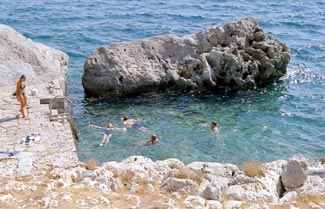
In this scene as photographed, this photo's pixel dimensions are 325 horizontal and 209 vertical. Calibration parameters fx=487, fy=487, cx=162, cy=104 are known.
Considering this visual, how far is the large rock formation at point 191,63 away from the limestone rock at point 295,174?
1683 cm

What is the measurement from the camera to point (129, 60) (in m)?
35.4

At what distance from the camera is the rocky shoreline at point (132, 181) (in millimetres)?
16781

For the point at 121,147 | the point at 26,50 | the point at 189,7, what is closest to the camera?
the point at 121,147

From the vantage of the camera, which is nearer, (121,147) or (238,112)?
(121,147)

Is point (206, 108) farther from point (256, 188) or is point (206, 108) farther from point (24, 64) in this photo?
point (256, 188)

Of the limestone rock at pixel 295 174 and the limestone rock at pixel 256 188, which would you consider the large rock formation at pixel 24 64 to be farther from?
the limestone rock at pixel 295 174

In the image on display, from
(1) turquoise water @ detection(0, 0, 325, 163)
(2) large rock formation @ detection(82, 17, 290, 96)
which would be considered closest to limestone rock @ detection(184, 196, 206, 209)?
(1) turquoise water @ detection(0, 0, 325, 163)

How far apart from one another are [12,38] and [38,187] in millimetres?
18447

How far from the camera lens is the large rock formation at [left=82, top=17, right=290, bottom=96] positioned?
114ft

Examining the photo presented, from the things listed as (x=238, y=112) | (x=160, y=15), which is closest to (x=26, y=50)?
(x=238, y=112)

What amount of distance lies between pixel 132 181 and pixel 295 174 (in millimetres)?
6555

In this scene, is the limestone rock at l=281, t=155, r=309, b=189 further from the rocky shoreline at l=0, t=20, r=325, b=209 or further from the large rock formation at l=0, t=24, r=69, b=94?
the large rock formation at l=0, t=24, r=69, b=94

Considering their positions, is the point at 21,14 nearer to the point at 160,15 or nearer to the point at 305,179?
the point at 160,15

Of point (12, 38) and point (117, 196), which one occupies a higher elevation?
point (12, 38)
